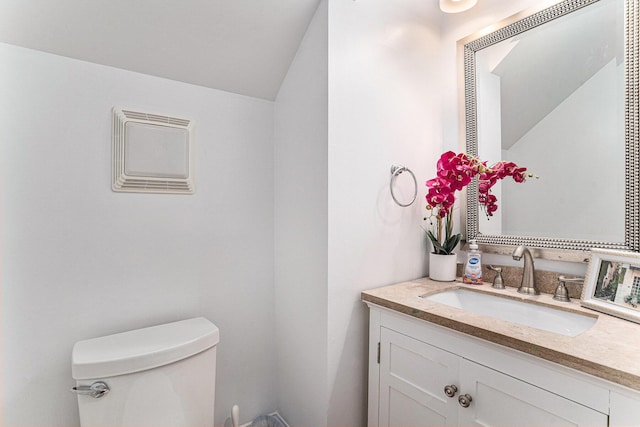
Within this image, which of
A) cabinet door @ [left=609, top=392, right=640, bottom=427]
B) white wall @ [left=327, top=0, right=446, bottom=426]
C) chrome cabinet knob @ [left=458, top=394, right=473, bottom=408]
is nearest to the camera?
cabinet door @ [left=609, top=392, right=640, bottom=427]

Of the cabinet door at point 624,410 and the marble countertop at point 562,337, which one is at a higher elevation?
the marble countertop at point 562,337

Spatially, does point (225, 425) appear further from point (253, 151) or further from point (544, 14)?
point (544, 14)

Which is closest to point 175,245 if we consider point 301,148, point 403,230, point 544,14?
point 301,148

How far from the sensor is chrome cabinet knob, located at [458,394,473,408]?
2.84 feet

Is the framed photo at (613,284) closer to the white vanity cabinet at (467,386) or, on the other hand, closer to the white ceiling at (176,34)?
the white vanity cabinet at (467,386)

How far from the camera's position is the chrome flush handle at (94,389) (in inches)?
35.4

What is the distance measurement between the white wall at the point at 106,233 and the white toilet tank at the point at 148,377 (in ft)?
0.55

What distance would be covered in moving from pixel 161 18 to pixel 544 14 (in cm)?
147

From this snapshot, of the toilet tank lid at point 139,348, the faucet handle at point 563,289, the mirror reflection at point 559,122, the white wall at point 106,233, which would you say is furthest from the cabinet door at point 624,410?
the white wall at point 106,233

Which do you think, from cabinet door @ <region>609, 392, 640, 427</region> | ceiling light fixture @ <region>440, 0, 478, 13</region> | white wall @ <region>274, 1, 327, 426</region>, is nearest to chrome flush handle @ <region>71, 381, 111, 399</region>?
white wall @ <region>274, 1, 327, 426</region>

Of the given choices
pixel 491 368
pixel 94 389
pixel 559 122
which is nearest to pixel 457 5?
pixel 559 122

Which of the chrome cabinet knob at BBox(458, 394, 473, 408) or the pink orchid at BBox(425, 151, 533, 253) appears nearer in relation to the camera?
the chrome cabinet knob at BBox(458, 394, 473, 408)

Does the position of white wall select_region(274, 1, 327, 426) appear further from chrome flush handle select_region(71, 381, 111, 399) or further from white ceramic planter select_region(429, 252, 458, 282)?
A: chrome flush handle select_region(71, 381, 111, 399)

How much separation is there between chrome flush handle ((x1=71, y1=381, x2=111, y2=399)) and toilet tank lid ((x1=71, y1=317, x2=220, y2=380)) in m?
0.02
